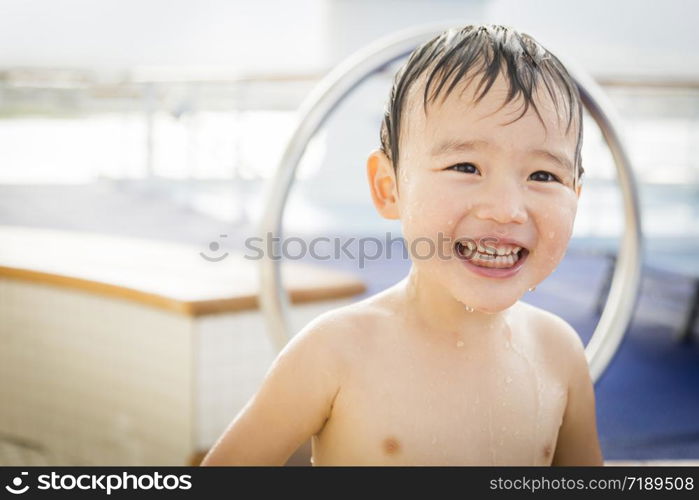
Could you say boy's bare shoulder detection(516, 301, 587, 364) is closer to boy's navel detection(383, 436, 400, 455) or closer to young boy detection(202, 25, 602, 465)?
young boy detection(202, 25, 602, 465)

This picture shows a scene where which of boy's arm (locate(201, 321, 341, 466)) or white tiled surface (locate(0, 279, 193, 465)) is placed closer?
boy's arm (locate(201, 321, 341, 466))

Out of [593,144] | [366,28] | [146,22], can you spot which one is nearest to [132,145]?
[366,28]

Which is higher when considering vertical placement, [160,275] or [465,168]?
[160,275]

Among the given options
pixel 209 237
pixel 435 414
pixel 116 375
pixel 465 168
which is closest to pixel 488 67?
pixel 465 168

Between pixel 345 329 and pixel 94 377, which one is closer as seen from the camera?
pixel 345 329

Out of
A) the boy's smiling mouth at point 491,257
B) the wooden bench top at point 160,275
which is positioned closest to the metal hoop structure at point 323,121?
the boy's smiling mouth at point 491,257

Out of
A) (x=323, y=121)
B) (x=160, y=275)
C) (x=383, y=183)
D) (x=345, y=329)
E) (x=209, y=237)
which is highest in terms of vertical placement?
(x=209, y=237)

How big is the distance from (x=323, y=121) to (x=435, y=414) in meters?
0.48

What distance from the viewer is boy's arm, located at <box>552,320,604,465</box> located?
0.97 metres

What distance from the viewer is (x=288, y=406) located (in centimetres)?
86

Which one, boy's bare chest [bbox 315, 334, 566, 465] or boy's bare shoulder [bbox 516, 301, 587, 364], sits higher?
boy's bare shoulder [bbox 516, 301, 587, 364]

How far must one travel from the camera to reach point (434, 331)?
0.89 meters

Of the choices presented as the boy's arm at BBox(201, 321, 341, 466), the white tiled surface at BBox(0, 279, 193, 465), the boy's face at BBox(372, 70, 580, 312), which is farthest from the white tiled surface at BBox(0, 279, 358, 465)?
the boy's face at BBox(372, 70, 580, 312)

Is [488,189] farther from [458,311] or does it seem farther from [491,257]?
[458,311]
